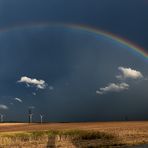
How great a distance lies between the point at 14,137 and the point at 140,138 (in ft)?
65.3

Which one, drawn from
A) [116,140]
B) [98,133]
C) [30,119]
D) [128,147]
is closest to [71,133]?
[98,133]

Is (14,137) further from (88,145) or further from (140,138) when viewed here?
(140,138)

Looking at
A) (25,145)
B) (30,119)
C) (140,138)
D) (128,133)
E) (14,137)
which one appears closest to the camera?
(25,145)

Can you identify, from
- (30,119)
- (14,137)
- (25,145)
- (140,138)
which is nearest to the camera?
(25,145)

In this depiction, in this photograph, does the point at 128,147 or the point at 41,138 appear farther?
the point at 41,138

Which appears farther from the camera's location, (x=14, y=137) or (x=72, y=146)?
(x=14, y=137)

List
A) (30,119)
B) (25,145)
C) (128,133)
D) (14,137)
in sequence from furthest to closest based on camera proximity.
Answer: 1. (30,119)
2. (128,133)
3. (14,137)
4. (25,145)

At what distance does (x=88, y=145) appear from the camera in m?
53.0

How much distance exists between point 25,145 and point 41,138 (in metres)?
7.80

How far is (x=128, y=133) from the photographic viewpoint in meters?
67.8

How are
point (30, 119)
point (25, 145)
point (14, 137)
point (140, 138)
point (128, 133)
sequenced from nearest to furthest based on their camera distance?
point (25, 145) → point (14, 137) → point (140, 138) → point (128, 133) → point (30, 119)

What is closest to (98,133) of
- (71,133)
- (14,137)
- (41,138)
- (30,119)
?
(71,133)

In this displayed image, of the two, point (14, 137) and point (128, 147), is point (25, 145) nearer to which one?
point (14, 137)

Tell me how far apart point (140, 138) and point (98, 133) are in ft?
22.0
